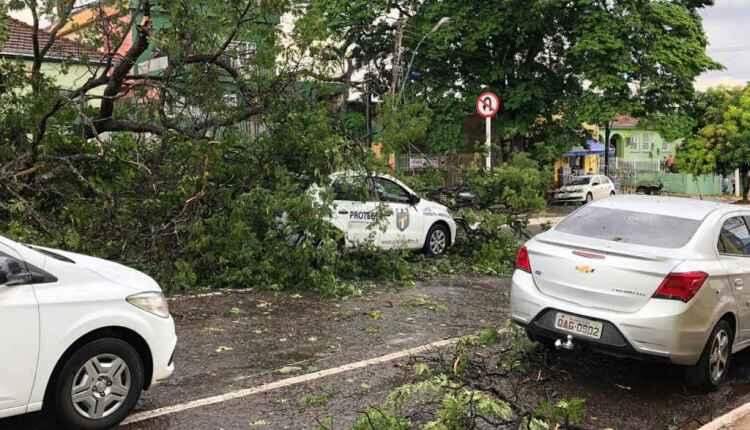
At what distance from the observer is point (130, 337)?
4.89 meters

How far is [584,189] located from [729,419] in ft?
103

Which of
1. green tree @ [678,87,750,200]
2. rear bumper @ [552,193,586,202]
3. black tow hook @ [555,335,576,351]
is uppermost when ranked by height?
green tree @ [678,87,750,200]

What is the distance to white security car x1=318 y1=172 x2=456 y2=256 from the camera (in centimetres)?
1139

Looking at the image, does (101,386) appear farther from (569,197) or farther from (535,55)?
(569,197)

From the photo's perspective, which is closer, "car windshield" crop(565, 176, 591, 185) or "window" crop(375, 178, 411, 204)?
"window" crop(375, 178, 411, 204)

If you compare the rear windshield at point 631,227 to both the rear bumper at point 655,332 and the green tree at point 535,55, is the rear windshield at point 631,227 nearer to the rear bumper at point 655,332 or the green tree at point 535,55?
the rear bumper at point 655,332

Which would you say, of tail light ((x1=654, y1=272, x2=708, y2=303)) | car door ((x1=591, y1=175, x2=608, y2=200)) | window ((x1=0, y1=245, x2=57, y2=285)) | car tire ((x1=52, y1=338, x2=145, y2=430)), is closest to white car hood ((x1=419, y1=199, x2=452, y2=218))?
tail light ((x1=654, y1=272, x2=708, y2=303))

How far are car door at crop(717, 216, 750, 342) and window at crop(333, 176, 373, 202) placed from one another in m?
5.79

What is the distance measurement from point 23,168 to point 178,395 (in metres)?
5.67

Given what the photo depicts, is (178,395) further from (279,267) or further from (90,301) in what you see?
(279,267)

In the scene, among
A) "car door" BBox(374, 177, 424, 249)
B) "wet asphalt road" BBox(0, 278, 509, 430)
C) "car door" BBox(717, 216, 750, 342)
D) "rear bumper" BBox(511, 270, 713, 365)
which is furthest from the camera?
"car door" BBox(374, 177, 424, 249)

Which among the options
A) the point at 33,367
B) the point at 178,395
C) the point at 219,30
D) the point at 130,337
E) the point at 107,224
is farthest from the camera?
the point at 219,30

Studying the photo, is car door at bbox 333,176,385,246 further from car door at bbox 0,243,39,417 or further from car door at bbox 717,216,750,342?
car door at bbox 0,243,39,417

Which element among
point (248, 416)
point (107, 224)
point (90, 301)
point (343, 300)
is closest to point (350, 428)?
point (248, 416)
